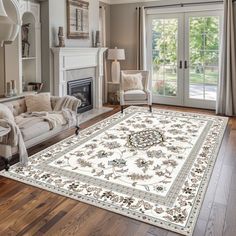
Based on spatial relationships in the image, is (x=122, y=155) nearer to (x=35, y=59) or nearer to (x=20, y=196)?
(x=20, y=196)

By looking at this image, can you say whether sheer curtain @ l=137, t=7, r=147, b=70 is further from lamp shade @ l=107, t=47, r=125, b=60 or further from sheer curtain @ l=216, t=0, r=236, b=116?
sheer curtain @ l=216, t=0, r=236, b=116

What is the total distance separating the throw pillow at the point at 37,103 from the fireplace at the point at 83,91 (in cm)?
121

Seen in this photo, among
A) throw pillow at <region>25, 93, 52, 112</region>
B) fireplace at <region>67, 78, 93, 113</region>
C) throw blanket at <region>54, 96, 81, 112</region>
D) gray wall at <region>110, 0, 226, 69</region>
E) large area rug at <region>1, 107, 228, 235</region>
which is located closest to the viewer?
large area rug at <region>1, 107, 228, 235</region>

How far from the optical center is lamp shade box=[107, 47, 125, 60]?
701 cm

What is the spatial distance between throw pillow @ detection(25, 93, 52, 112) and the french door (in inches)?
142

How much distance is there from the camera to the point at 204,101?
693 cm

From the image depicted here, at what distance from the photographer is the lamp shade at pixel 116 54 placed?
701 centimetres

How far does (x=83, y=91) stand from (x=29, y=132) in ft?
9.33

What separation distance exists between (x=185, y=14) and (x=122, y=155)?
4375mm

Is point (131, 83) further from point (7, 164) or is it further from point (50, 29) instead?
point (7, 164)

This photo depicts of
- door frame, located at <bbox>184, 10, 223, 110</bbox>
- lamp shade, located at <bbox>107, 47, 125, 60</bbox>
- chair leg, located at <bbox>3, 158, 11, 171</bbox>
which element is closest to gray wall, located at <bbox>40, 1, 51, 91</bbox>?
lamp shade, located at <bbox>107, 47, 125, 60</bbox>

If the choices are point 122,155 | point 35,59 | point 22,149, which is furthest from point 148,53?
point 22,149

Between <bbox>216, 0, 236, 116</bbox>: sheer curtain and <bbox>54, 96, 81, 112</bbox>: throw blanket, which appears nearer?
<bbox>54, 96, 81, 112</bbox>: throw blanket

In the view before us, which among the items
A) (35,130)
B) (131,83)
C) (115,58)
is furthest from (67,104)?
(115,58)
